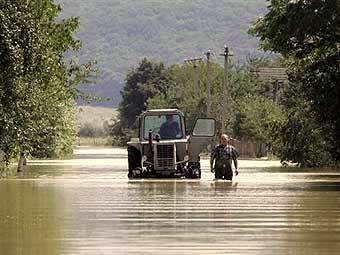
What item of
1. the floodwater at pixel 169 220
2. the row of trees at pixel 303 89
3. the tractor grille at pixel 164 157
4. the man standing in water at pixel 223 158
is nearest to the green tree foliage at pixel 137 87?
the row of trees at pixel 303 89

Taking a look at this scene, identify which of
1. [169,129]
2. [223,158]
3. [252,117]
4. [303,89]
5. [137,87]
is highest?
[137,87]

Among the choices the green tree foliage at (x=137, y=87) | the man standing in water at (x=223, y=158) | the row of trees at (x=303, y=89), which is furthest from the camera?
the green tree foliage at (x=137, y=87)

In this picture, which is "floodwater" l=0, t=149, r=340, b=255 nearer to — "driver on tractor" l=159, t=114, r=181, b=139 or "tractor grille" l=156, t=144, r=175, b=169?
"tractor grille" l=156, t=144, r=175, b=169

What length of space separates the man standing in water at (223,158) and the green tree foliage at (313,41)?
3594 millimetres

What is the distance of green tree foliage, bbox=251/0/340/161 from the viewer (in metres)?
35.8

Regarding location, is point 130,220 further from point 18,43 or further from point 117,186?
point 18,43

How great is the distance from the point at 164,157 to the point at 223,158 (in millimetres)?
4637

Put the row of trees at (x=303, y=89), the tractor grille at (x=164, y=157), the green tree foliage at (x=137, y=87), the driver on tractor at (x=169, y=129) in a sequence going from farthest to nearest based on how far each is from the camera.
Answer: the green tree foliage at (x=137, y=87) < the driver on tractor at (x=169, y=129) < the tractor grille at (x=164, y=157) < the row of trees at (x=303, y=89)

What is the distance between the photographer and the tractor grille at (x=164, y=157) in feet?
129

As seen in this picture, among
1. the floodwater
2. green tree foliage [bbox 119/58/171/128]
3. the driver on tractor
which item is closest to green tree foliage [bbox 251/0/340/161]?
the driver on tractor

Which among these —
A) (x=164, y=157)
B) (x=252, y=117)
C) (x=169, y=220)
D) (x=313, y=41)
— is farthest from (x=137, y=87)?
(x=169, y=220)

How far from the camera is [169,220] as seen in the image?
18.9 metres

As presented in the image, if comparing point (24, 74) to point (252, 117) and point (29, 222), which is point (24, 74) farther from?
point (252, 117)

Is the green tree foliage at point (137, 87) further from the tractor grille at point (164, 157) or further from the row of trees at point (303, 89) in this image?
the tractor grille at point (164, 157)
